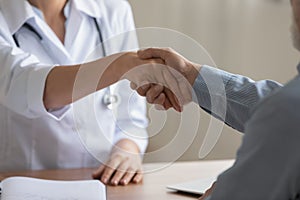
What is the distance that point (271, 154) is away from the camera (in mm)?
729

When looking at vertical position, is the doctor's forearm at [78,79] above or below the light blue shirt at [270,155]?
below

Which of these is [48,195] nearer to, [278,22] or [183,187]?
[183,187]

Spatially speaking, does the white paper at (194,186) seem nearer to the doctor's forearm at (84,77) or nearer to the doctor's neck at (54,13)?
the doctor's forearm at (84,77)

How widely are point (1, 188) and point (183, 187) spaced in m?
0.41

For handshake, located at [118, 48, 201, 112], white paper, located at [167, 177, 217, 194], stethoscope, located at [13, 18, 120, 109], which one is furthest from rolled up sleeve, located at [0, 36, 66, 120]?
white paper, located at [167, 177, 217, 194]

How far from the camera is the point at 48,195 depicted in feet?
4.07

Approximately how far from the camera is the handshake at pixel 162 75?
140 centimetres

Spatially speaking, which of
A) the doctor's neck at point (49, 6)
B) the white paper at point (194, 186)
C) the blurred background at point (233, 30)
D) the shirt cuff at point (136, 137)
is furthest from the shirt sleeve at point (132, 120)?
the blurred background at point (233, 30)

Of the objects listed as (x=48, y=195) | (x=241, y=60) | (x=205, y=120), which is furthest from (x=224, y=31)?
(x=48, y=195)

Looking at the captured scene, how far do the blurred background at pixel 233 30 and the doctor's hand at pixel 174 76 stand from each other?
3.30 ft

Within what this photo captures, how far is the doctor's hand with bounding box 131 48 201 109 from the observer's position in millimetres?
1393

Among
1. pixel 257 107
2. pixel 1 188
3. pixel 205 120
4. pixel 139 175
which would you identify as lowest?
pixel 139 175

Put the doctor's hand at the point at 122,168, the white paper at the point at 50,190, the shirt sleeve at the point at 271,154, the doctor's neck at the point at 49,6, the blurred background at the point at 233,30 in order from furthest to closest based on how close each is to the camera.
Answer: the blurred background at the point at 233,30, the doctor's neck at the point at 49,6, the doctor's hand at the point at 122,168, the white paper at the point at 50,190, the shirt sleeve at the point at 271,154

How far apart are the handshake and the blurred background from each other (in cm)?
99
